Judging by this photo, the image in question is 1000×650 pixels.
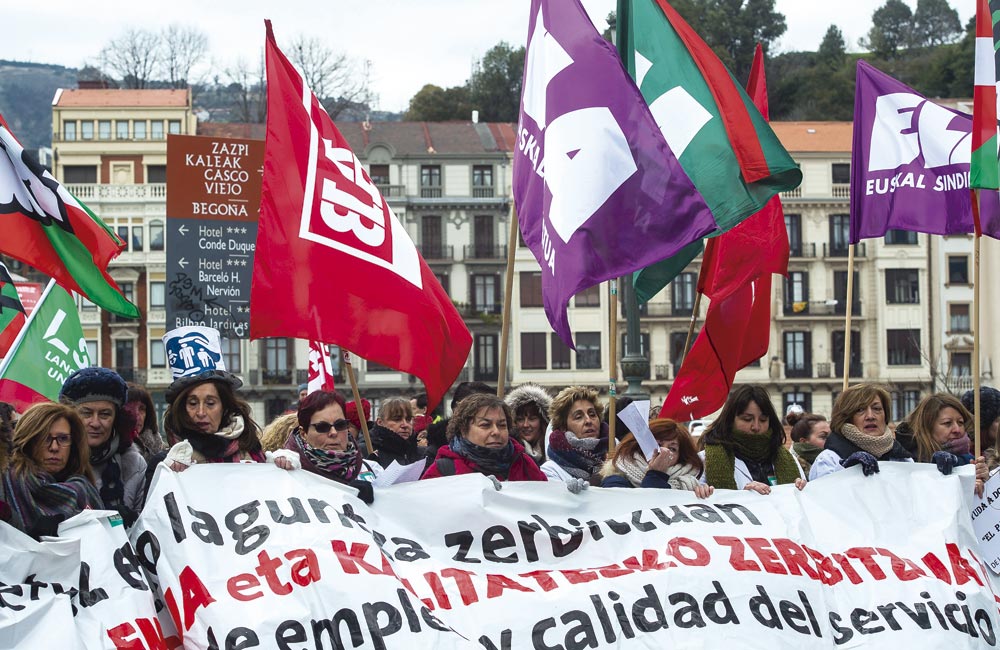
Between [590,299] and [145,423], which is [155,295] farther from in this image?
[145,423]

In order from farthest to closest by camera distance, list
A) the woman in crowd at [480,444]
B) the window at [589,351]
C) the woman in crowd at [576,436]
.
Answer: the window at [589,351] < the woman in crowd at [576,436] < the woman in crowd at [480,444]

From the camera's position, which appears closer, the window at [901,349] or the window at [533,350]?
the window at [533,350]

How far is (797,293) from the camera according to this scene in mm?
58031

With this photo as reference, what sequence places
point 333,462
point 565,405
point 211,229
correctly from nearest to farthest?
1. point 333,462
2. point 565,405
3. point 211,229

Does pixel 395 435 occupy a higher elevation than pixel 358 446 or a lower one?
lower

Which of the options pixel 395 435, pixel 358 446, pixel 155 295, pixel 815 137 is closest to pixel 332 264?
pixel 358 446

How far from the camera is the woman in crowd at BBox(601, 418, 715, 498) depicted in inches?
268

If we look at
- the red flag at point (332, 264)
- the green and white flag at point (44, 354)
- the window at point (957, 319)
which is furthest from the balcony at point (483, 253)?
the red flag at point (332, 264)

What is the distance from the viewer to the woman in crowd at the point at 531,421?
894 centimetres

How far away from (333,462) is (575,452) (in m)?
2.22

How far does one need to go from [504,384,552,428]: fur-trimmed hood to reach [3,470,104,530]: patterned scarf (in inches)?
143

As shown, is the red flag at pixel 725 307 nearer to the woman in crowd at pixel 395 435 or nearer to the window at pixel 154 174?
the woman in crowd at pixel 395 435

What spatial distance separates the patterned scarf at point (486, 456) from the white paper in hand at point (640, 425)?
1.96 ft

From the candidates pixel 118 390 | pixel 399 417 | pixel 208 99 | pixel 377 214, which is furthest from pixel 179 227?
pixel 208 99
